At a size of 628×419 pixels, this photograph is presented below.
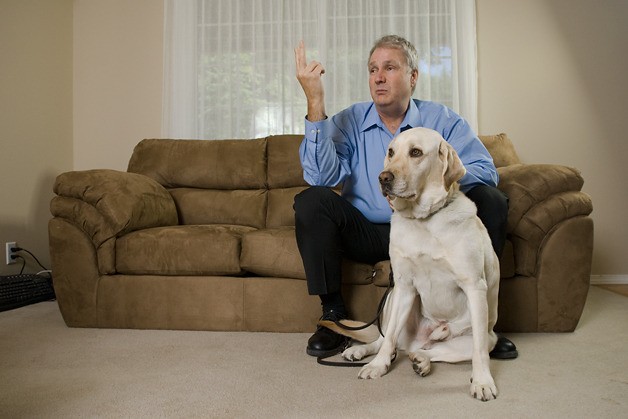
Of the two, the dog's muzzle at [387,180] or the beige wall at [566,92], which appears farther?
the beige wall at [566,92]

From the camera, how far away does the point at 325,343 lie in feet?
6.93

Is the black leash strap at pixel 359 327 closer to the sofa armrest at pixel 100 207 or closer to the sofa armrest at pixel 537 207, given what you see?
the sofa armrest at pixel 537 207

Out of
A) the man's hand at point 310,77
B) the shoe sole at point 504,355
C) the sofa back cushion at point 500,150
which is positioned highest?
the man's hand at point 310,77

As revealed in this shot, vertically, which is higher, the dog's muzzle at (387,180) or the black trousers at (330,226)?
the dog's muzzle at (387,180)

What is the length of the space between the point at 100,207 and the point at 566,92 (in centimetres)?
312

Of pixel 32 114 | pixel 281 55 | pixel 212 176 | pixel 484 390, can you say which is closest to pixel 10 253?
pixel 32 114

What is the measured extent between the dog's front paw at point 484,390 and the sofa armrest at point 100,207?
164 centimetres

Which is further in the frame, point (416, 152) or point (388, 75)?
point (388, 75)

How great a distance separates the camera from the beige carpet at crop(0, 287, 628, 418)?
1.54m

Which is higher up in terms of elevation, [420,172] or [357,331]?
[420,172]

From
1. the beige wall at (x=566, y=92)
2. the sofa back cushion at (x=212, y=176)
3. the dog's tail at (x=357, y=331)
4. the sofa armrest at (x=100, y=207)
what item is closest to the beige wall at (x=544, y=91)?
the beige wall at (x=566, y=92)

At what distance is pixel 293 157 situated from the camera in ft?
11.1

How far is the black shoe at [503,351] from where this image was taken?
2.04 m

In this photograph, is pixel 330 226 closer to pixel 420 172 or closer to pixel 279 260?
pixel 279 260
